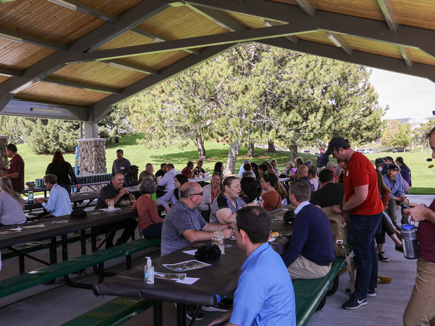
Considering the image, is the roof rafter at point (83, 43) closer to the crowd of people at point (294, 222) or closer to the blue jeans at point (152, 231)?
the crowd of people at point (294, 222)

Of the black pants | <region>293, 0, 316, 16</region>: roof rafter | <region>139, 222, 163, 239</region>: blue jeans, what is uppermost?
<region>293, 0, 316, 16</region>: roof rafter

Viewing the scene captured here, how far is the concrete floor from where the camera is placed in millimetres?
4172

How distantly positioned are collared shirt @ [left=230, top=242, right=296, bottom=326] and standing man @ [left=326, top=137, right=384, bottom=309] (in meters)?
2.49

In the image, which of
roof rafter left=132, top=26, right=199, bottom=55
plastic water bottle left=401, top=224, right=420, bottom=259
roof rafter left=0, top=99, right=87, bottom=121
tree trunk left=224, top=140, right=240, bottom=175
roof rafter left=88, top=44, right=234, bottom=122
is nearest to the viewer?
plastic water bottle left=401, top=224, right=420, bottom=259

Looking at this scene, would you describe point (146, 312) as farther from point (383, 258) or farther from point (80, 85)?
point (80, 85)

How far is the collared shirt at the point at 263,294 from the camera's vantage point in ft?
6.20

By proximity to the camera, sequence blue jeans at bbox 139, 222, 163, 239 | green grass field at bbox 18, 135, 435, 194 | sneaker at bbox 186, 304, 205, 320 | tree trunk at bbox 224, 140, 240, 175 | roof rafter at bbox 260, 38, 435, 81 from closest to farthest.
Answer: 1. sneaker at bbox 186, 304, 205, 320
2. blue jeans at bbox 139, 222, 163, 239
3. roof rafter at bbox 260, 38, 435, 81
4. tree trunk at bbox 224, 140, 240, 175
5. green grass field at bbox 18, 135, 435, 194

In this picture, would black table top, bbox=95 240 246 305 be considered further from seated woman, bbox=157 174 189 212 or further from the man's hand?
seated woman, bbox=157 174 189 212

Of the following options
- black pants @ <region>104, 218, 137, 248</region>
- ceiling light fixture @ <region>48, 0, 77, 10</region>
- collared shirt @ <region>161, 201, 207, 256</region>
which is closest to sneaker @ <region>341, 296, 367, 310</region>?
collared shirt @ <region>161, 201, 207, 256</region>

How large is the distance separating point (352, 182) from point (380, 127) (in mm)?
25977

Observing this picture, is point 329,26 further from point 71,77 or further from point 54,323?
point 71,77

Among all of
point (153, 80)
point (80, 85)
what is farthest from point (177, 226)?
point (153, 80)

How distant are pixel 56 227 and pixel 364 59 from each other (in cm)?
813

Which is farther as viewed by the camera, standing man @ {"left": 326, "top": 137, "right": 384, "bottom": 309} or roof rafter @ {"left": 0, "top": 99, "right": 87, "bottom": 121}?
roof rafter @ {"left": 0, "top": 99, "right": 87, "bottom": 121}
